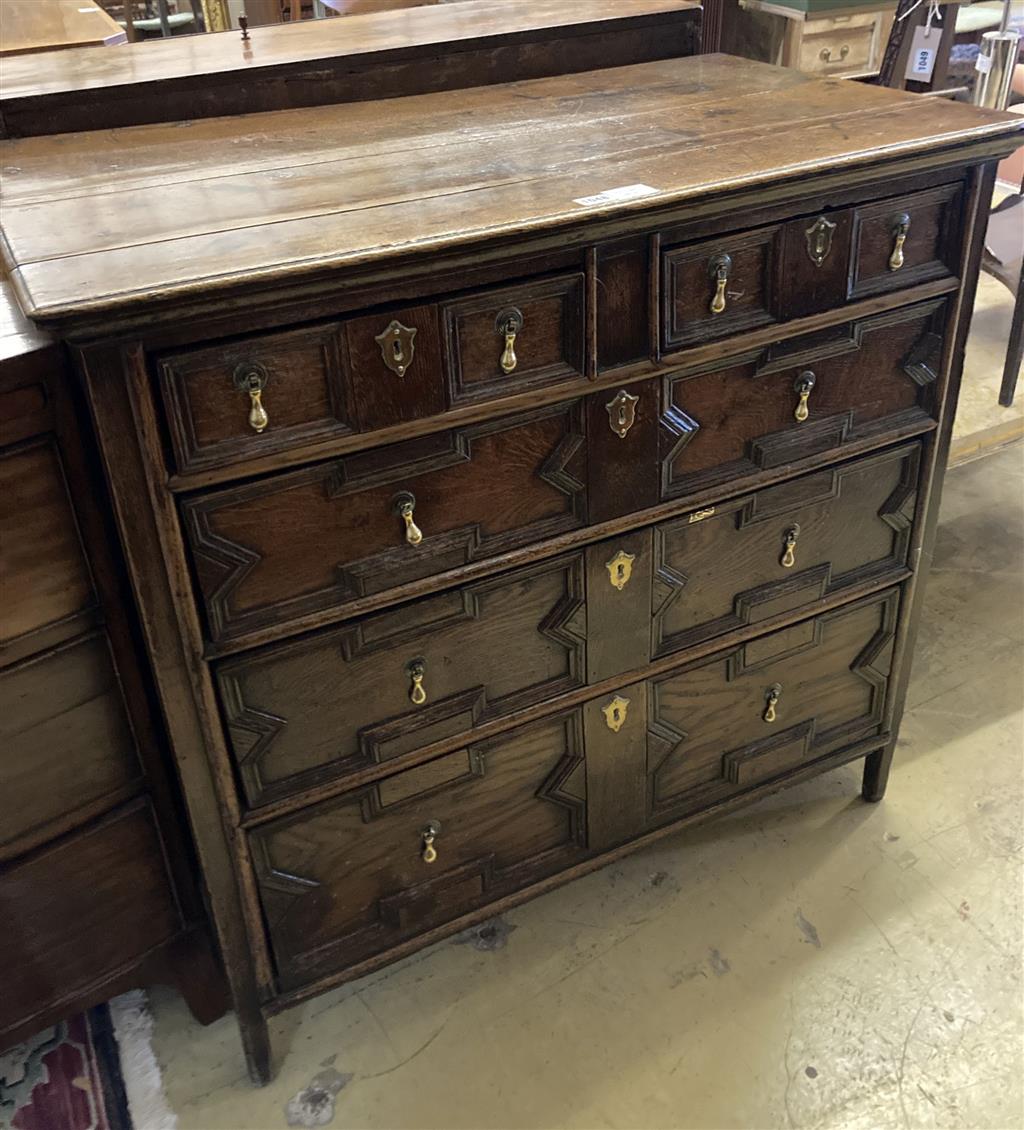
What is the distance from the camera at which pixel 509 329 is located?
3.38 ft

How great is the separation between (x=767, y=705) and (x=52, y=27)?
2.10 meters

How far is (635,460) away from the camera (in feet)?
3.87

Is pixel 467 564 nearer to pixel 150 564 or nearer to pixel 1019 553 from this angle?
pixel 150 564

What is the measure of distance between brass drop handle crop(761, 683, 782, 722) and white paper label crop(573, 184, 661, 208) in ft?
2.35

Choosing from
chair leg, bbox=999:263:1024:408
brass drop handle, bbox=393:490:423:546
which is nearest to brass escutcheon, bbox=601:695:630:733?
brass drop handle, bbox=393:490:423:546

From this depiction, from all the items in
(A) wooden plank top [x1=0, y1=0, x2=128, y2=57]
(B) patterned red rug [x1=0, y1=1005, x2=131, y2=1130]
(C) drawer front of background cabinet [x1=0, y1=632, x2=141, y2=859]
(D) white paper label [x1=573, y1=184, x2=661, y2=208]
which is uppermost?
(D) white paper label [x1=573, y1=184, x2=661, y2=208]

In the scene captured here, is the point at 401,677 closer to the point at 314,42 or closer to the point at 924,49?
the point at 314,42

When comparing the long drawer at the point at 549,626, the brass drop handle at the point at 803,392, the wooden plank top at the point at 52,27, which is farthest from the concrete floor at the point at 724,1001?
the wooden plank top at the point at 52,27

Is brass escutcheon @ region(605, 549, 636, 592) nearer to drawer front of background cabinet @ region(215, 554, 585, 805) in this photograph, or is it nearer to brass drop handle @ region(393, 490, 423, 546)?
drawer front of background cabinet @ region(215, 554, 585, 805)

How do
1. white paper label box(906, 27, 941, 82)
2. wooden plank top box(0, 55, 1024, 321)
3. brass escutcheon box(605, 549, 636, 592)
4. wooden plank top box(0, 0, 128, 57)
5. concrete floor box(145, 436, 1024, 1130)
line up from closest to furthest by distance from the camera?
1. wooden plank top box(0, 55, 1024, 321)
2. brass escutcheon box(605, 549, 636, 592)
3. concrete floor box(145, 436, 1024, 1130)
4. wooden plank top box(0, 0, 128, 57)
5. white paper label box(906, 27, 941, 82)

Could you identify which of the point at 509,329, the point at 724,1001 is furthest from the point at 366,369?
the point at 724,1001

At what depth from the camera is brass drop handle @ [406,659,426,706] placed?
118 centimetres

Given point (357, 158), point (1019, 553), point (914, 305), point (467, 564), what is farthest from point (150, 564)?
point (1019, 553)

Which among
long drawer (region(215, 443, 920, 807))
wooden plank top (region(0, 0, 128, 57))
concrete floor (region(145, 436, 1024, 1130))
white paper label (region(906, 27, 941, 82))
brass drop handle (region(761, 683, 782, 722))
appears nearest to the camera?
long drawer (region(215, 443, 920, 807))
